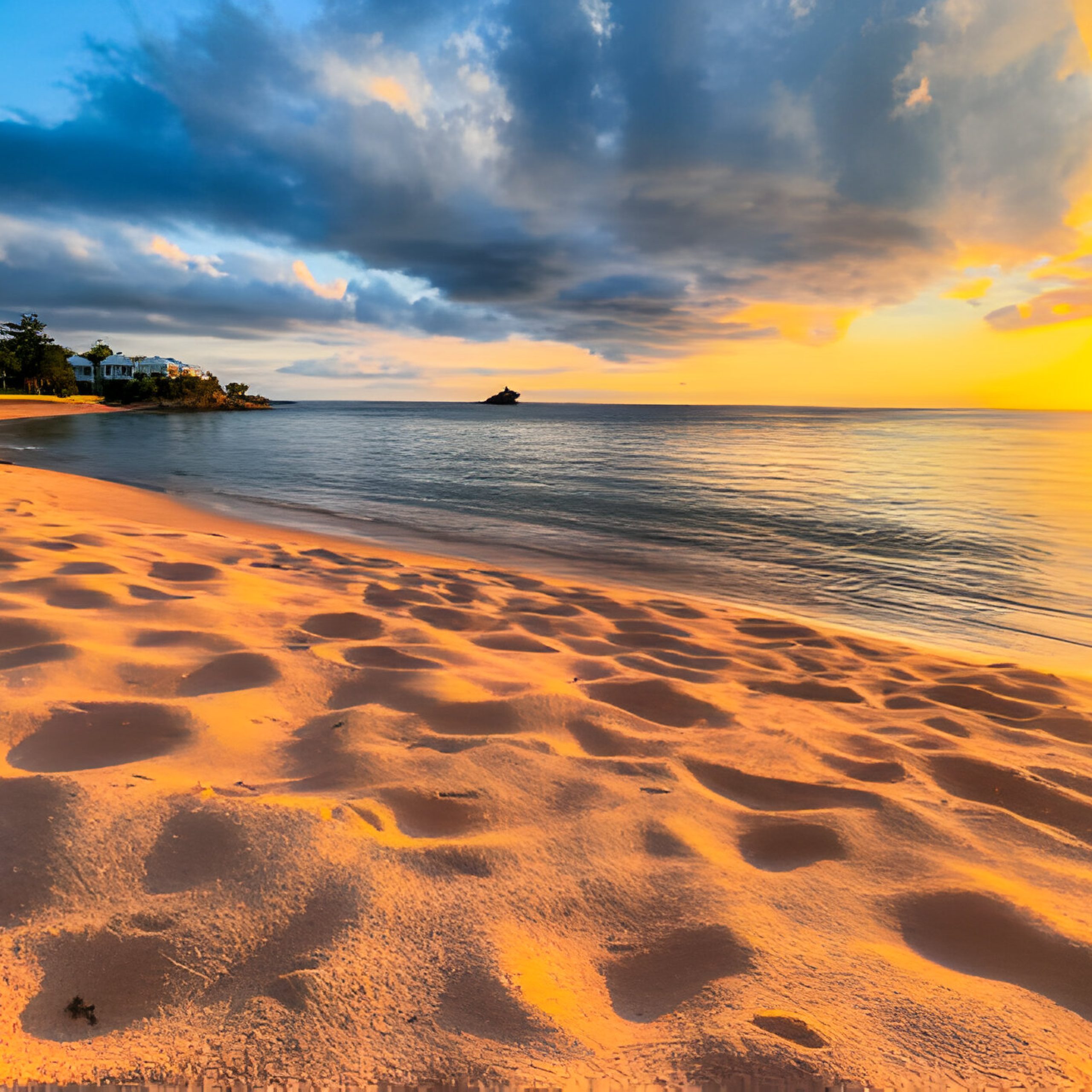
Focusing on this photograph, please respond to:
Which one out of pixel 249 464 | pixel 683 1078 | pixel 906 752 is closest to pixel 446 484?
pixel 249 464

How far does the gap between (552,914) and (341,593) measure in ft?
12.7

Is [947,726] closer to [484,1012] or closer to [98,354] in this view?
[484,1012]

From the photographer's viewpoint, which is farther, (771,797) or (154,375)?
(154,375)

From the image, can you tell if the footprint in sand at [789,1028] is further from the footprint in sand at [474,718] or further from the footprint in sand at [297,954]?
the footprint in sand at [474,718]

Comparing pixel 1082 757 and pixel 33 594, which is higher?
pixel 33 594

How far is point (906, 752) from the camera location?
299 cm

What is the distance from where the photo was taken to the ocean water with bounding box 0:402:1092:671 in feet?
26.5

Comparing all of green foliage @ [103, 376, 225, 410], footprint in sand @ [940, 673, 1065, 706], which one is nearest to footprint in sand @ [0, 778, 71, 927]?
footprint in sand @ [940, 673, 1065, 706]

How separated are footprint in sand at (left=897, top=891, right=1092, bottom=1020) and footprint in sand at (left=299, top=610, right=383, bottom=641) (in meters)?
2.97

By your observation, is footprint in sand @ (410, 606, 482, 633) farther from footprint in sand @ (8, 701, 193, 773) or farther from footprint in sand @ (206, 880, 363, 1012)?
footprint in sand @ (206, 880, 363, 1012)

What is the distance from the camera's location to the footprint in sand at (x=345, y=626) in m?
3.85

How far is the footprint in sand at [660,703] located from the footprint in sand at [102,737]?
6.22ft

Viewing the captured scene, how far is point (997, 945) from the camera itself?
5.55 ft

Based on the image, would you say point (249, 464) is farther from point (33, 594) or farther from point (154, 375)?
point (154, 375)
